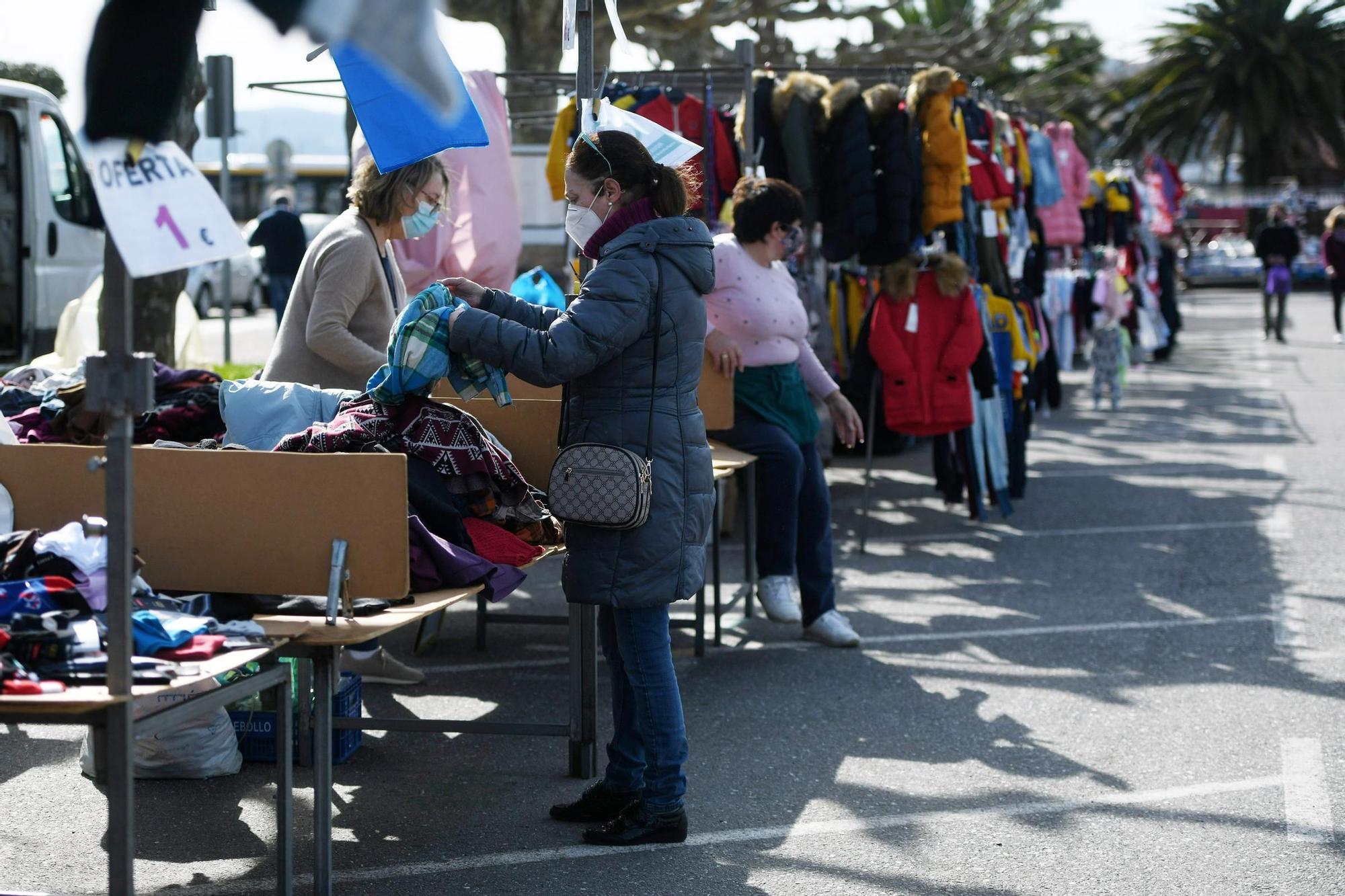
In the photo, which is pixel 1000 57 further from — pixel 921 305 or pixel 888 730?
pixel 888 730

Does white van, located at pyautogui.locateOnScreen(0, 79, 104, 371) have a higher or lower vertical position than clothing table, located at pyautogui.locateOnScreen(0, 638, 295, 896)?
higher

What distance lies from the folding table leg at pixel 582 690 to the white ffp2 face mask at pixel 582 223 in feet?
3.49

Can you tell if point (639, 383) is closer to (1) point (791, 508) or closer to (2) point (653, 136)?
(2) point (653, 136)

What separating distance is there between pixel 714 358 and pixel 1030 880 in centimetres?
272

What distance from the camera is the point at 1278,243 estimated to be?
2200 centimetres

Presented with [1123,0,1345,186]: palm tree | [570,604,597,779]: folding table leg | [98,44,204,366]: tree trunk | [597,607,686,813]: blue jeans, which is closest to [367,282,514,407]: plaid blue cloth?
[597,607,686,813]: blue jeans

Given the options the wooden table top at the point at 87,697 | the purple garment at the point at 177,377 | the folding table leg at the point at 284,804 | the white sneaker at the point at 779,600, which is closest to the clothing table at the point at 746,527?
the white sneaker at the point at 779,600

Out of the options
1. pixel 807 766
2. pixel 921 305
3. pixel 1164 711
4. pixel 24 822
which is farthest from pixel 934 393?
pixel 24 822

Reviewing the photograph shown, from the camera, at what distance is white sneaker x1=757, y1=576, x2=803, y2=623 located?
6.27 meters

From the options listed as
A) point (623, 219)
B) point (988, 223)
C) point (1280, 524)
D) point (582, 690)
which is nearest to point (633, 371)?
point (623, 219)

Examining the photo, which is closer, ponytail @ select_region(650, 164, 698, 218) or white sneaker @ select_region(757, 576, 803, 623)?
ponytail @ select_region(650, 164, 698, 218)

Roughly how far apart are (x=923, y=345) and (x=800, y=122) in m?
1.28

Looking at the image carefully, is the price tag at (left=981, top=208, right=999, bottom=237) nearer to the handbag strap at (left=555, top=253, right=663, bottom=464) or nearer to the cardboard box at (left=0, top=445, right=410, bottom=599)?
the handbag strap at (left=555, top=253, right=663, bottom=464)

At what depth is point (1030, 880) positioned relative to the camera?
152 inches
